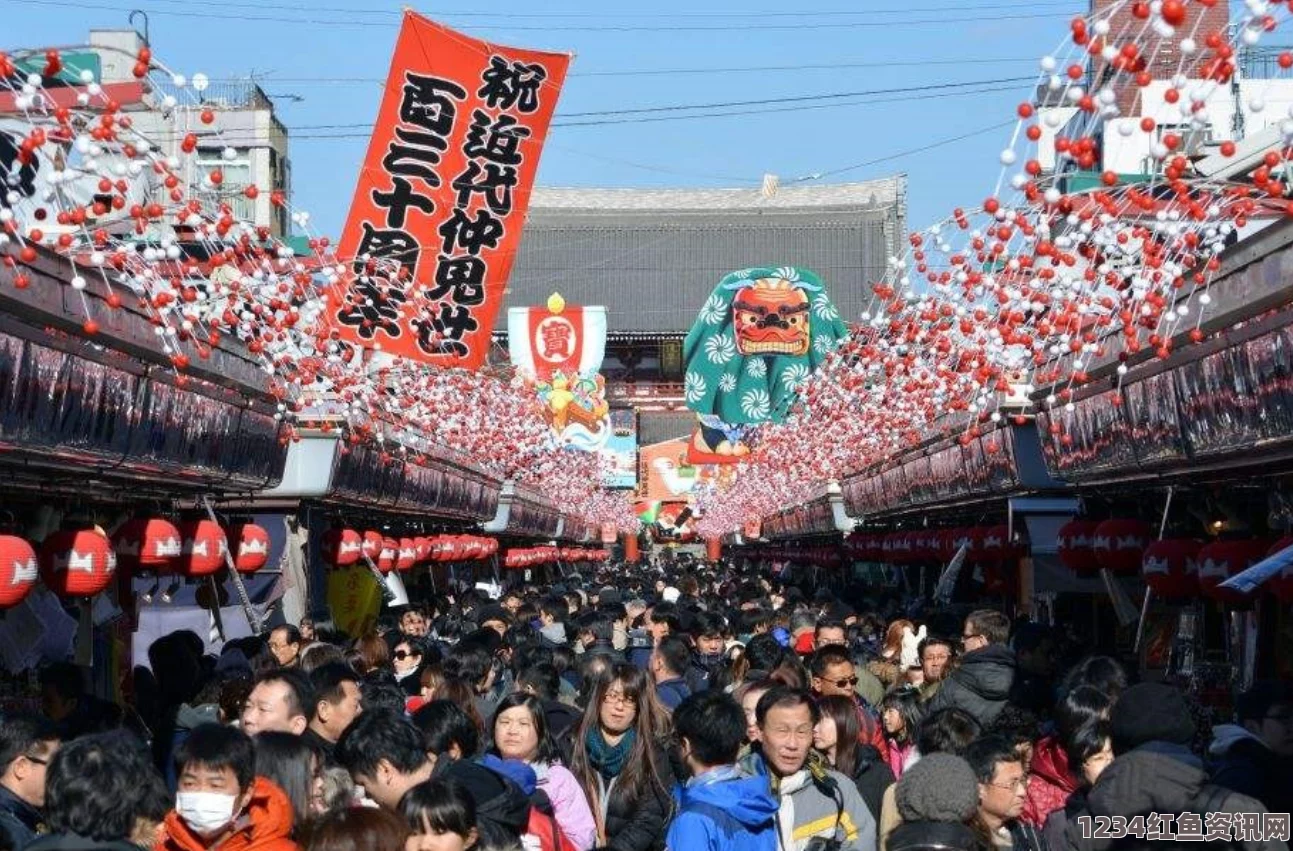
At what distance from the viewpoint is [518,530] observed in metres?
38.1

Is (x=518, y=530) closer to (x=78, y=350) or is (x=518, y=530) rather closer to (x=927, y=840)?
(x=78, y=350)

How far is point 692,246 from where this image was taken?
7081 cm

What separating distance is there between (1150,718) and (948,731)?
194cm

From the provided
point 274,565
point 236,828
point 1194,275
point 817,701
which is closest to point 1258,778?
point 817,701

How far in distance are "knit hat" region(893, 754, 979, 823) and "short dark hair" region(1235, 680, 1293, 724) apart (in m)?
1.59

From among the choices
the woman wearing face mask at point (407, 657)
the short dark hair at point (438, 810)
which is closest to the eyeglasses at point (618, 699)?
the short dark hair at point (438, 810)

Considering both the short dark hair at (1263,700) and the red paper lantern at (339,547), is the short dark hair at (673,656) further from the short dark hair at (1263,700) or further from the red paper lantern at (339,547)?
the red paper lantern at (339,547)

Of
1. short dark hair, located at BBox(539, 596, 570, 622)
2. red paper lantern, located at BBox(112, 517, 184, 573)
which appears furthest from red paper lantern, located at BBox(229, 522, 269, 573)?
short dark hair, located at BBox(539, 596, 570, 622)

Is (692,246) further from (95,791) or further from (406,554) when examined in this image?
(95,791)

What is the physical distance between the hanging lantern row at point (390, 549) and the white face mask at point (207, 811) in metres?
14.3

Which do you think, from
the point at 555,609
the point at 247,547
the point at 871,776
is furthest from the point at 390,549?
the point at 871,776

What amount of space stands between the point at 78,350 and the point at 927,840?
5788mm

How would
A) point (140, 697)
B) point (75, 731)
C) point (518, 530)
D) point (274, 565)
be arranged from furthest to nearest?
1. point (518, 530)
2. point (274, 565)
3. point (140, 697)
4. point (75, 731)

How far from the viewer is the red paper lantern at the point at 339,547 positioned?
65.7 ft
